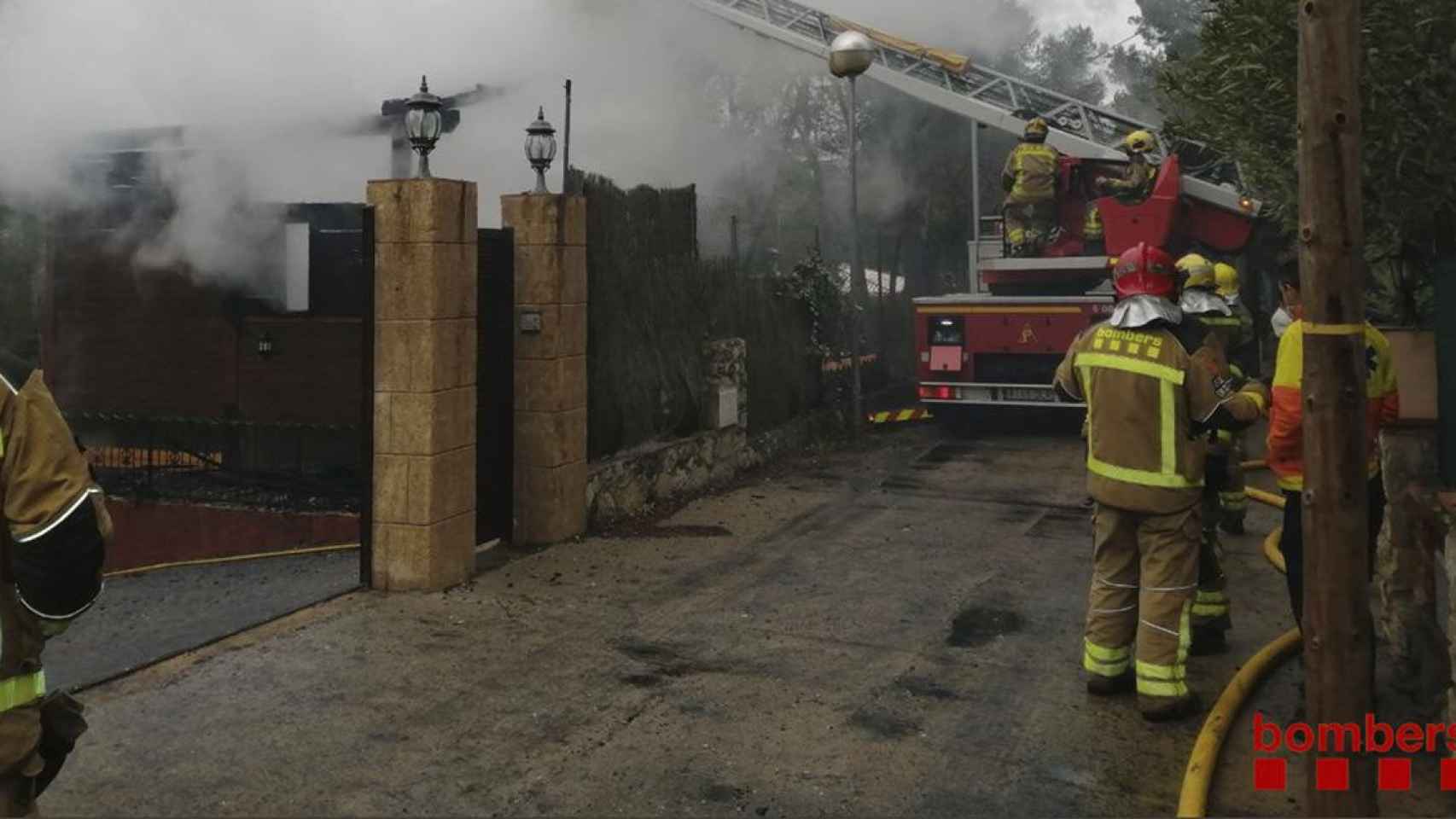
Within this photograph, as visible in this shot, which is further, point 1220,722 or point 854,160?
point 854,160

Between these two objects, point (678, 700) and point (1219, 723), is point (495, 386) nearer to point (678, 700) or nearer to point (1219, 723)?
point (678, 700)

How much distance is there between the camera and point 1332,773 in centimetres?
308

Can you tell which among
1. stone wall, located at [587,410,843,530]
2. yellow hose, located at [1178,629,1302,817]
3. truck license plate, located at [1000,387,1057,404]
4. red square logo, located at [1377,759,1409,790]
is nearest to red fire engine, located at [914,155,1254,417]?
truck license plate, located at [1000,387,1057,404]

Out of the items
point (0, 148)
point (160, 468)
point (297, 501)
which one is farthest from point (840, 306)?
point (0, 148)

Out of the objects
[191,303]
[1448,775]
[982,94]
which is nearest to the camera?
[1448,775]

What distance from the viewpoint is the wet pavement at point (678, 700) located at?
360 cm

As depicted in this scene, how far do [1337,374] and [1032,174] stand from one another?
351 inches

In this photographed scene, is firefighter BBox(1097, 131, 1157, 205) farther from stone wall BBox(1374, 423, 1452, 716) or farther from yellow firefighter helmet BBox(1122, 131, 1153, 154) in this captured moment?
stone wall BBox(1374, 423, 1452, 716)

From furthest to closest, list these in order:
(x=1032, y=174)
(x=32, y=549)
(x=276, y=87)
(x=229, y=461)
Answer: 1. (x=1032, y=174)
2. (x=276, y=87)
3. (x=229, y=461)
4. (x=32, y=549)

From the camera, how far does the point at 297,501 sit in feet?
29.3

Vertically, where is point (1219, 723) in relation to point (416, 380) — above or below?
below

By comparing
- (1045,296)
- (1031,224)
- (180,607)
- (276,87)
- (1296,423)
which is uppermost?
(276,87)

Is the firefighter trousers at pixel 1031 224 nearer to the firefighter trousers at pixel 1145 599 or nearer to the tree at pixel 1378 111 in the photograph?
the tree at pixel 1378 111

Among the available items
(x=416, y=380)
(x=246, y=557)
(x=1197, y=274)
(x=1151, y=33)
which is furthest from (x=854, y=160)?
(x=1151, y=33)
